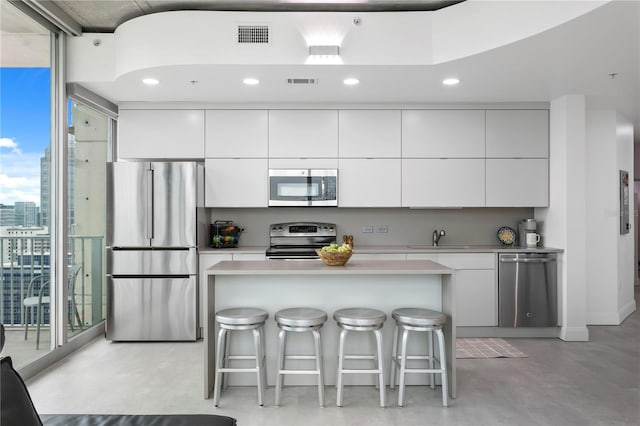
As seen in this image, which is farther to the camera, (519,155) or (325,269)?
(519,155)

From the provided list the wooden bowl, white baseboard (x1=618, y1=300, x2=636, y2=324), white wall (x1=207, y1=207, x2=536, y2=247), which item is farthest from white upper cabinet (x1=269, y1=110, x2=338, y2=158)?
white baseboard (x1=618, y1=300, x2=636, y2=324)

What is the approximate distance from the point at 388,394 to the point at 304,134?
2.82 m

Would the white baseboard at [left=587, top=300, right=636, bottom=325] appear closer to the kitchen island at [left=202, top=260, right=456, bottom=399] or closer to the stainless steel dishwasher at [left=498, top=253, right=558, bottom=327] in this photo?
the stainless steel dishwasher at [left=498, top=253, right=558, bottom=327]

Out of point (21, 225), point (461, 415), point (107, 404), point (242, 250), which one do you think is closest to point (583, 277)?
point (461, 415)

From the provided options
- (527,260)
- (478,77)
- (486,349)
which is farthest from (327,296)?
(527,260)

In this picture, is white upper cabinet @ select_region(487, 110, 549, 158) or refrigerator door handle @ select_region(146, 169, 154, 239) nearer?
refrigerator door handle @ select_region(146, 169, 154, 239)

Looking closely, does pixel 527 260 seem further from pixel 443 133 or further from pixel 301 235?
pixel 301 235

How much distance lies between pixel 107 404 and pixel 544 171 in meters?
4.67

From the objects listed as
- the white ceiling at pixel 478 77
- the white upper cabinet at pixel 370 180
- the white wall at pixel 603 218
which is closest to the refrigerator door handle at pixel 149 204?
the white ceiling at pixel 478 77

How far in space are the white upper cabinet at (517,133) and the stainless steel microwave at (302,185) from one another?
1.77 m

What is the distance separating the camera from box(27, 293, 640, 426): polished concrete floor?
281 centimetres

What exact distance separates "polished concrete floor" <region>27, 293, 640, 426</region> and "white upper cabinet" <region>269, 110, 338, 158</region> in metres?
2.26

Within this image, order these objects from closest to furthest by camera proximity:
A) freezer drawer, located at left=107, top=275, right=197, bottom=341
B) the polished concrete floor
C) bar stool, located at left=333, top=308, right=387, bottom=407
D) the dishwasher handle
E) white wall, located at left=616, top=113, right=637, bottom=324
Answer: the polished concrete floor, bar stool, located at left=333, top=308, right=387, bottom=407, freezer drawer, located at left=107, top=275, right=197, bottom=341, the dishwasher handle, white wall, located at left=616, top=113, right=637, bottom=324

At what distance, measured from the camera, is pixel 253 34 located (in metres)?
3.59
